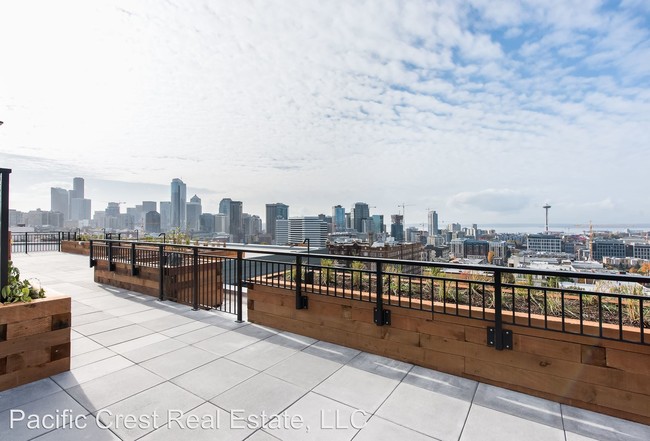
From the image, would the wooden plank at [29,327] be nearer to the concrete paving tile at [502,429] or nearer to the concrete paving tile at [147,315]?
the concrete paving tile at [147,315]

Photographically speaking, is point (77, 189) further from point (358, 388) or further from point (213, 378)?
point (358, 388)

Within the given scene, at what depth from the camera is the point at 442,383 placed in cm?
261

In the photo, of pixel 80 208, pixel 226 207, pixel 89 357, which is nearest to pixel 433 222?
pixel 226 207

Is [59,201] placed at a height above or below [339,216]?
above

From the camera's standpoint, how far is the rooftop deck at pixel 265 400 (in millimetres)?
1945

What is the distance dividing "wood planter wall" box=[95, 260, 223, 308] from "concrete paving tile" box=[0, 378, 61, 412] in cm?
249

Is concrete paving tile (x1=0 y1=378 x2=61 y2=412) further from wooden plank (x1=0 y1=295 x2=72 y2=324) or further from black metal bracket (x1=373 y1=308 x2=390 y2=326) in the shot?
black metal bracket (x1=373 y1=308 x2=390 y2=326)

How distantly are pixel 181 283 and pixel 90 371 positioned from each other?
2832mm

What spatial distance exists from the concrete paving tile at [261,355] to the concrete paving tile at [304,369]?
0.31 ft

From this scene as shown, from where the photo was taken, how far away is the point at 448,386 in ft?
8.39

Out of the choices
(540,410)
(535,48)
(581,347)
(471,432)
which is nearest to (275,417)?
(471,432)

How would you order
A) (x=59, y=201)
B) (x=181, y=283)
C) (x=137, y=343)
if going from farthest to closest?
(x=59, y=201), (x=181, y=283), (x=137, y=343)

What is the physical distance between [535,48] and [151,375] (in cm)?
915

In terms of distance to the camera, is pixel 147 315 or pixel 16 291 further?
pixel 147 315
